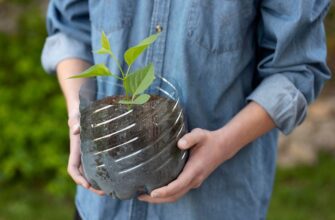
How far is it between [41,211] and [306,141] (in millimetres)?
1473

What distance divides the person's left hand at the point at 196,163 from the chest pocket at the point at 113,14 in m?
0.30

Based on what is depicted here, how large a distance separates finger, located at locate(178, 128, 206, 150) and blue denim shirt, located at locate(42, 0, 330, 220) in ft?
0.40

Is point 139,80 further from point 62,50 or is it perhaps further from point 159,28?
point 62,50

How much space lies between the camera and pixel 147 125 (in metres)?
1.05

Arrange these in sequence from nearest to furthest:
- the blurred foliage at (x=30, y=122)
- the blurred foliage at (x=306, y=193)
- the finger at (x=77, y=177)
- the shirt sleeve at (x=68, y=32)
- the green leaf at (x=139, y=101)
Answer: the green leaf at (x=139, y=101)
the finger at (x=77, y=177)
the shirt sleeve at (x=68, y=32)
the blurred foliage at (x=306, y=193)
the blurred foliage at (x=30, y=122)

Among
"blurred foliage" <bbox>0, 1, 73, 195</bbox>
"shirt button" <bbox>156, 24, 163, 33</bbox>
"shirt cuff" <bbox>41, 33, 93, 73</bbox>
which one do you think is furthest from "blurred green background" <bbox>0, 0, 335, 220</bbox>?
"shirt button" <bbox>156, 24, 163, 33</bbox>

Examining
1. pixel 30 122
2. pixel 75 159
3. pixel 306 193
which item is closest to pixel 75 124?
pixel 75 159

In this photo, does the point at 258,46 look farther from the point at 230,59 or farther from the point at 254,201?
the point at 254,201

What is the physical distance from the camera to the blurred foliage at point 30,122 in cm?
323

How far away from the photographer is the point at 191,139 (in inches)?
43.8

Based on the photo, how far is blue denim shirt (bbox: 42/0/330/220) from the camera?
4.04 ft

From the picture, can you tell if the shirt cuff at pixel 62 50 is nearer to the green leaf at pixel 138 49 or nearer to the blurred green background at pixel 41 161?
the green leaf at pixel 138 49

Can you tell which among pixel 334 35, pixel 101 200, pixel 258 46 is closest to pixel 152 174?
pixel 101 200

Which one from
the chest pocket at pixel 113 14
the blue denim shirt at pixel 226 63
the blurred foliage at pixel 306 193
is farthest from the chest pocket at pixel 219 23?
the blurred foliage at pixel 306 193
